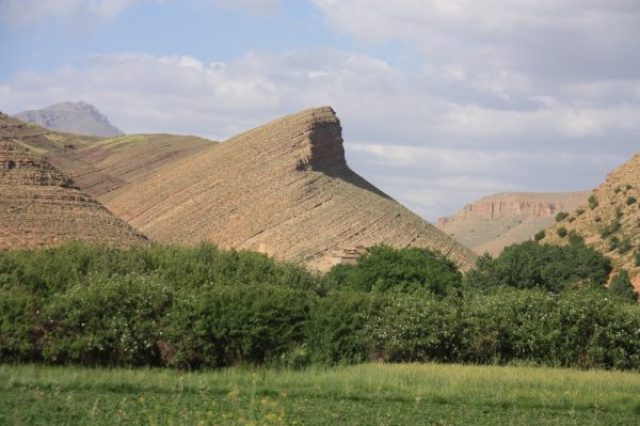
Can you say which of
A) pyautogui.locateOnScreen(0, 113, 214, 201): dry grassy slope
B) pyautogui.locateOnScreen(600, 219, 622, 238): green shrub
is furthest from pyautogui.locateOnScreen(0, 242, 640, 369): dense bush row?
pyautogui.locateOnScreen(0, 113, 214, 201): dry grassy slope

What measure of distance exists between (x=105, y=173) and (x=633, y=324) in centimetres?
10430

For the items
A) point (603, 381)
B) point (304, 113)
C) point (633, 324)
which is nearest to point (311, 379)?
point (603, 381)

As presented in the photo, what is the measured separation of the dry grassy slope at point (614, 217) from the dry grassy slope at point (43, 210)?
87.1ft

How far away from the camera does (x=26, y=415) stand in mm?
15984

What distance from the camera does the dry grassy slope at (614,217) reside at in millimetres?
57594

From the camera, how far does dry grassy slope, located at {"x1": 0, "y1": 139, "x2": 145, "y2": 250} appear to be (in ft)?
172

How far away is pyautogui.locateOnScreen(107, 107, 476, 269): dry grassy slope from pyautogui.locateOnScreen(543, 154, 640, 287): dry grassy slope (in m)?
13.2

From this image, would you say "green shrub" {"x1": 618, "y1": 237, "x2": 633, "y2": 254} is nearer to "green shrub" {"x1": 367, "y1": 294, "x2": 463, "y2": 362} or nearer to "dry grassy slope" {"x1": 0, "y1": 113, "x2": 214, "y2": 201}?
"green shrub" {"x1": 367, "y1": 294, "x2": 463, "y2": 362}

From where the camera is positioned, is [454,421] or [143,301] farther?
[143,301]

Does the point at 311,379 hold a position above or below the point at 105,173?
below

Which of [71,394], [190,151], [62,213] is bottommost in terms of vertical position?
[71,394]

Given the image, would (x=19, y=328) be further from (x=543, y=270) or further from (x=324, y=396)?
(x=543, y=270)

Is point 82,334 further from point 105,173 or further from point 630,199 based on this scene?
point 105,173

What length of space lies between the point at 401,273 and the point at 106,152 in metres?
96.9
